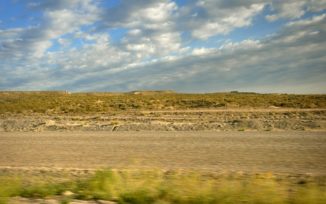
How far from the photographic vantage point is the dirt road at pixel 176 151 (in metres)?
14.5

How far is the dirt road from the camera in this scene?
47.6 feet

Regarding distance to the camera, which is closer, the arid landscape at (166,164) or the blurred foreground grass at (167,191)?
the blurred foreground grass at (167,191)

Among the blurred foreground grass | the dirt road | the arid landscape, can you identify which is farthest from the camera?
the dirt road

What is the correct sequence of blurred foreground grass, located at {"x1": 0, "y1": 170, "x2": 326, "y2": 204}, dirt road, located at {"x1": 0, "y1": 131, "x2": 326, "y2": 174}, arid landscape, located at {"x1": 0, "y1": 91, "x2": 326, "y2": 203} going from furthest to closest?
dirt road, located at {"x1": 0, "y1": 131, "x2": 326, "y2": 174} → arid landscape, located at {"x1": 0, "y1": 91, "x2": 326, "y2": 203} → blurred foreground grass, located at {"x1": 0, "y1": 170, "x2": 326, "y2": 204}

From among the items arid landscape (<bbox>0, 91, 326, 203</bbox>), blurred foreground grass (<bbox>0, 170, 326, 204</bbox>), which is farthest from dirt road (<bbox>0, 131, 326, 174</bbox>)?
blurred foreground grass (<bbox>0, 170, 326, 204</bbox>)

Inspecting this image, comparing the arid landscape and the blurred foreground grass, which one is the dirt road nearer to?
the arid landscape

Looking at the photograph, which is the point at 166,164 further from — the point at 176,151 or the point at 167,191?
the point at 167,191

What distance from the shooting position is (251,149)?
17.5m

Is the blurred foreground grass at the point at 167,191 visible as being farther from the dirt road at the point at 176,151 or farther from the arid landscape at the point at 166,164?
the dirt road at the point at 176,151

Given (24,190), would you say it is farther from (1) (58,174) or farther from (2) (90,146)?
(2) (90,146)

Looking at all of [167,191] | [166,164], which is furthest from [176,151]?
[167,191]

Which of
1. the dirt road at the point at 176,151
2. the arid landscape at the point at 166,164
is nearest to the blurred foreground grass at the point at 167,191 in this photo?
the arid landscape at the point at 166,164

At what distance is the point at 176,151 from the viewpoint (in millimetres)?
17672

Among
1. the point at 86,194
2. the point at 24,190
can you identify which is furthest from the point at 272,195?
the point at 24,190
